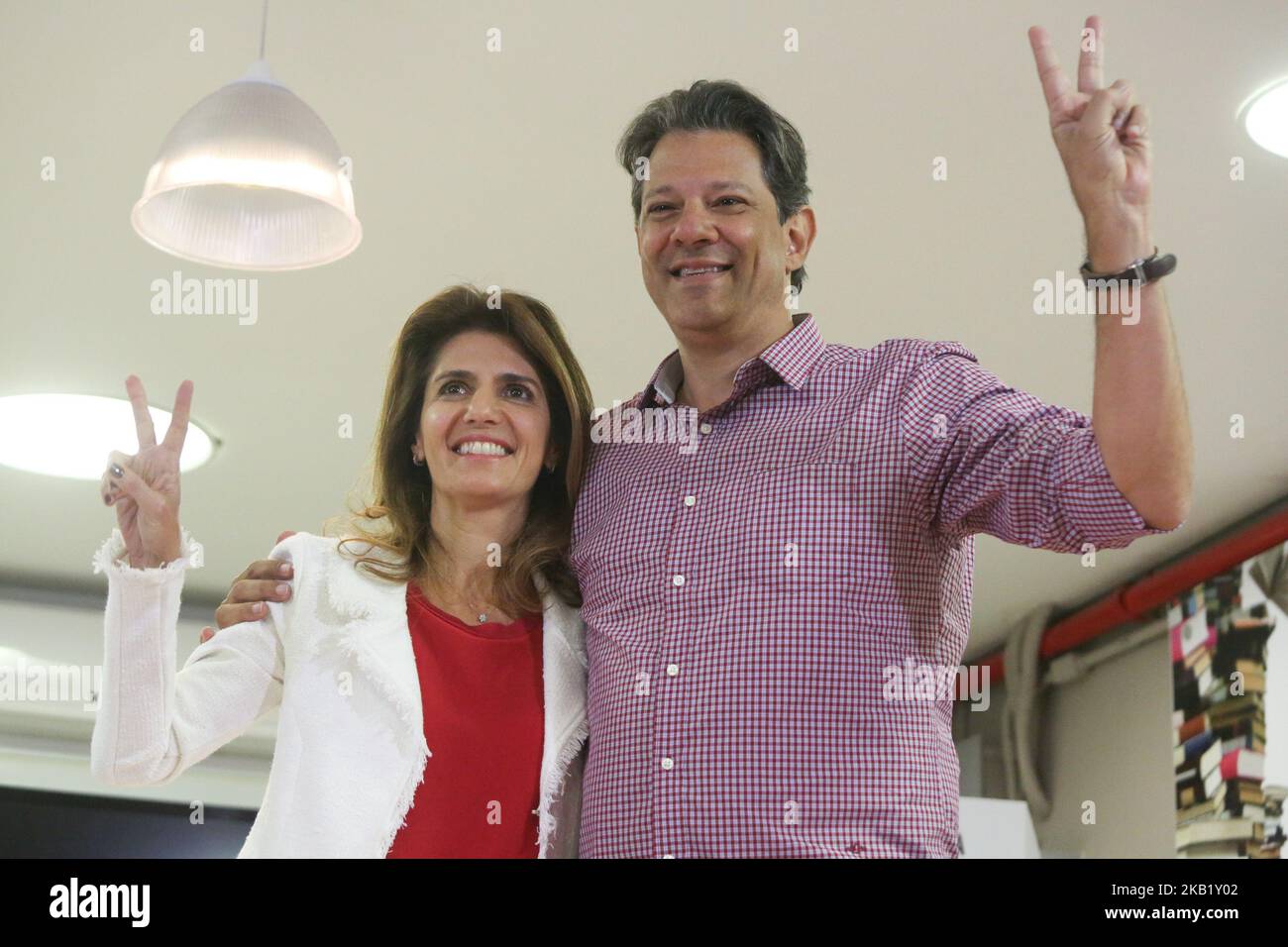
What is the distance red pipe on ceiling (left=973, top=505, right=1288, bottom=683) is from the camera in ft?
17.0

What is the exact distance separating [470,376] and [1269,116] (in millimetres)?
2033

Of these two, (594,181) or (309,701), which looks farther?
(594,181)

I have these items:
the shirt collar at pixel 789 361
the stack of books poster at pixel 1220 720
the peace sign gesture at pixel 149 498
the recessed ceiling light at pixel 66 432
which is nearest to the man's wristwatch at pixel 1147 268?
the shirt collar at pixel 789 361

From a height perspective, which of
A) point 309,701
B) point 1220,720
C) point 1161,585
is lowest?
point 309,701

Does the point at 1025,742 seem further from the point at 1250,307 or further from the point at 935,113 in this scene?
the point at 935,113

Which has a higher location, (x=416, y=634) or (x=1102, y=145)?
(x=1102, y=145)

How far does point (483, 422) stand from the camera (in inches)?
77.4

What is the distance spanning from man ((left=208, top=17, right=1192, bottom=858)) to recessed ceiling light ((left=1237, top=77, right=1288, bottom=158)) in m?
1.68

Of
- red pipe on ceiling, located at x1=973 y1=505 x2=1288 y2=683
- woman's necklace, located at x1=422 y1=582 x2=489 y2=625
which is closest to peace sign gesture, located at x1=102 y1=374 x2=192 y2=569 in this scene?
woman's necklace, located at x1=422 y1=582 x2=489 y2=625

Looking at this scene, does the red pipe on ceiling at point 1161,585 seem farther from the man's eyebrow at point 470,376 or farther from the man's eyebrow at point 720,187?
the man's eyebrow at point 470,376

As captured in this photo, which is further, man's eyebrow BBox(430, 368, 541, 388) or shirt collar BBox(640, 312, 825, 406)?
man's eyebrow BBox(430, 368, 541, 388)

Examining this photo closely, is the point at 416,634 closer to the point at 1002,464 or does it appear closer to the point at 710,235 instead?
the point at 710,235

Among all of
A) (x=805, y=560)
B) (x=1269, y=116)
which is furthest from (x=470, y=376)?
(x=1269, y=116)

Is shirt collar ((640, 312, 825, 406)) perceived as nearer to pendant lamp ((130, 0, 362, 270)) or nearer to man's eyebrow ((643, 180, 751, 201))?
man's eyebrow ((643, 180, 751, 201))
